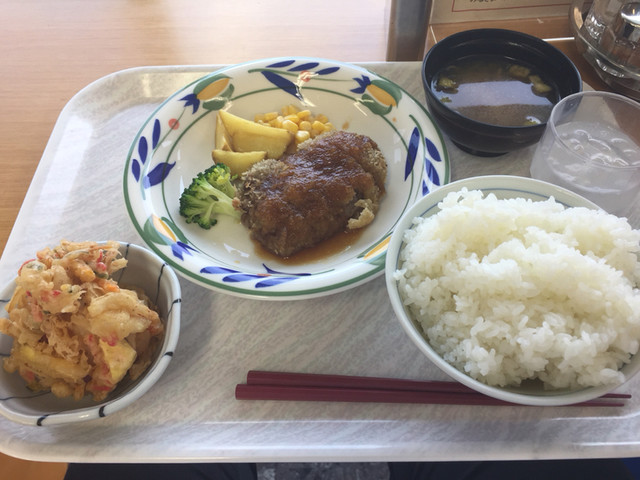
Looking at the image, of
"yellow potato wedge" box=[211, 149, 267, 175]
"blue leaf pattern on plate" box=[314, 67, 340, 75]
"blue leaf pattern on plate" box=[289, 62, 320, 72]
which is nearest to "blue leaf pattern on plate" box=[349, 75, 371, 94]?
"blue leaf pattern on plate" box=[314, 67, 340, 75]

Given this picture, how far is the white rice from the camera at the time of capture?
3.97ft

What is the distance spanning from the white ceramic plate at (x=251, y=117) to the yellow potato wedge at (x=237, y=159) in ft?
0.27

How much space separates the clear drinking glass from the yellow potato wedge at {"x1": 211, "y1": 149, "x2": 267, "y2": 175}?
1.26m

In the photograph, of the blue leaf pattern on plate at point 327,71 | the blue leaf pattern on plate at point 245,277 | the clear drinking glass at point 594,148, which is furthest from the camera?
the blue leaf pattern on plate at point 327,71

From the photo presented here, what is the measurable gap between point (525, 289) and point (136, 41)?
290 centimetres

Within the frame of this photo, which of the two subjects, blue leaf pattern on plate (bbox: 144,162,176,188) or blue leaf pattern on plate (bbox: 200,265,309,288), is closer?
blue leaf pattern on plate (bbox: 200,265,309,288)

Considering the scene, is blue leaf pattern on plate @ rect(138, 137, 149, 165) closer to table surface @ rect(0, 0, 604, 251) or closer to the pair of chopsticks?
table surface @ rect(0, 0, 604, 251)

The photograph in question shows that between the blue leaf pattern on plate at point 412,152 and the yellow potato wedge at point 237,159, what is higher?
the blue leaf pattern on plate at point 412,152

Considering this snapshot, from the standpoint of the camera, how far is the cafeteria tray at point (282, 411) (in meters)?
1.37

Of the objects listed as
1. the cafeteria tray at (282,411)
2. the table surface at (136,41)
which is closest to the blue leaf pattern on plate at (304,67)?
the table surface at (136,41)

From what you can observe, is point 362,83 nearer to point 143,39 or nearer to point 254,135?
point 254,135

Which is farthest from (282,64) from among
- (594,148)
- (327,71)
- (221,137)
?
(594,148)

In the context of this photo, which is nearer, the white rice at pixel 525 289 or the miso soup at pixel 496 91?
the white rice at pixel 525 289

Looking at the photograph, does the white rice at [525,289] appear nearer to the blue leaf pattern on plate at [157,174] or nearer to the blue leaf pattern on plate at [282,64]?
the blue leaf pattern on plate at [157,174]
